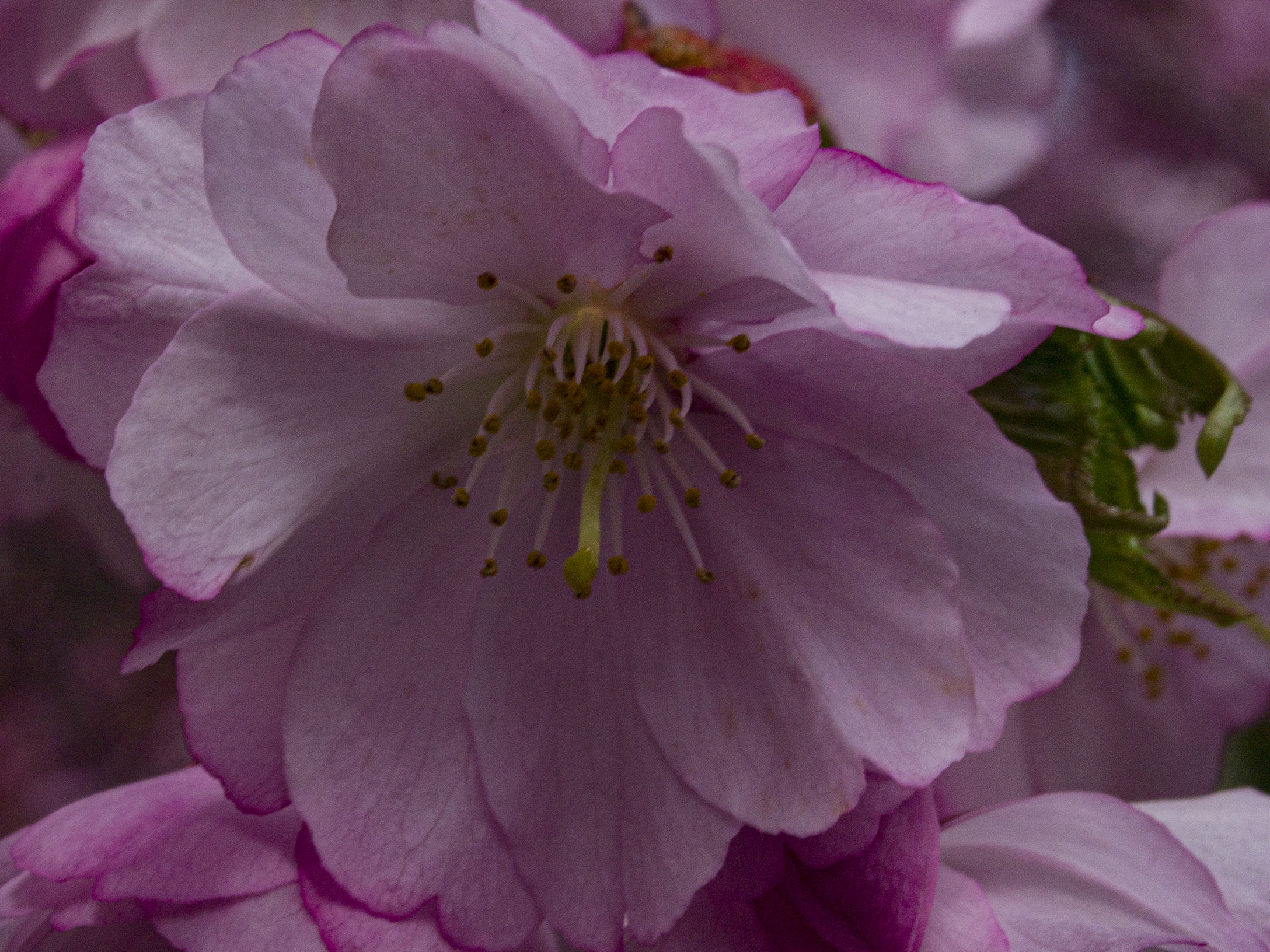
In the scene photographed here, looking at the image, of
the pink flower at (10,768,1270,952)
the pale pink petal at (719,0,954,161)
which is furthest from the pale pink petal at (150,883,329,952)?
the pale pink petal at (719,0,954,161)

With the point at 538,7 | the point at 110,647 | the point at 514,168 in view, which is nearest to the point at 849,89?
the point at 538,7

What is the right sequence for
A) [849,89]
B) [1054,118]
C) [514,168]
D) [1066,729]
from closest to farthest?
[514,168] → [1066,729] → [849,89] → [1054,118]

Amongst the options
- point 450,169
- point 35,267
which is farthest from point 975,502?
point 35,267

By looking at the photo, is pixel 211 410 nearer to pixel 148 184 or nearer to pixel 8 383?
pixel 148 184

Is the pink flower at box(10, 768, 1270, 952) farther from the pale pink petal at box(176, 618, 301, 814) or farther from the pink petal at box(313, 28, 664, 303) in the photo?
the pink petal at box(313, 28, 664, 303)

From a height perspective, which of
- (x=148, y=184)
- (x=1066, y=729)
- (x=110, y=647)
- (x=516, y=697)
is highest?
(x=148, y=184)

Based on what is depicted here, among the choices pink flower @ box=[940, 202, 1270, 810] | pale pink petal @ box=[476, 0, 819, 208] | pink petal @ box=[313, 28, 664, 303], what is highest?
pale pink petal @ box=[476, 0, 819, 208]

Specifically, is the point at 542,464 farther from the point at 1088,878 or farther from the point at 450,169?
the point at 1088,878
